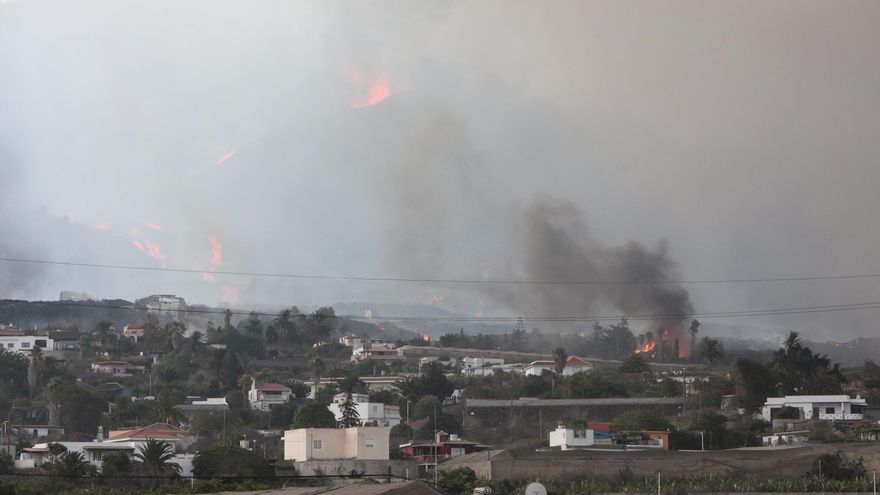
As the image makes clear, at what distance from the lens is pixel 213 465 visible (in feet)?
321

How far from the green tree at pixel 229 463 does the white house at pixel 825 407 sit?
53.7m

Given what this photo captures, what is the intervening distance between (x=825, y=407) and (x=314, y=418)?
4692 centimetres

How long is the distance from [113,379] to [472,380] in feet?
150

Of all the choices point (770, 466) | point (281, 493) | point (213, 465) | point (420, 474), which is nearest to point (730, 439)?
point (770, 466)

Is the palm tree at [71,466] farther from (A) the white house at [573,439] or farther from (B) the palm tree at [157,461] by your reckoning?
(A) the white house at [573,439]

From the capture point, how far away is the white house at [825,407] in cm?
12678

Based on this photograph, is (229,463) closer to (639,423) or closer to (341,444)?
(341,444)

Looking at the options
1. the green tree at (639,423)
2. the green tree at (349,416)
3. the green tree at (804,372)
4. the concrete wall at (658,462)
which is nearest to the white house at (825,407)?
the green tree at (804,372)

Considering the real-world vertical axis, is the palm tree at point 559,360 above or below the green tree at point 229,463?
above

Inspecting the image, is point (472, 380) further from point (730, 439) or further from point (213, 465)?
point (213, 465)

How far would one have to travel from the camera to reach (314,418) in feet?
428

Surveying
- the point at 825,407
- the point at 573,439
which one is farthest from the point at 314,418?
the point at 825,407

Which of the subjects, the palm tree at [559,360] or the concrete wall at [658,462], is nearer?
the concrete wall at [658,462]

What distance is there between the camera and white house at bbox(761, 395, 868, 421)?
416ft
